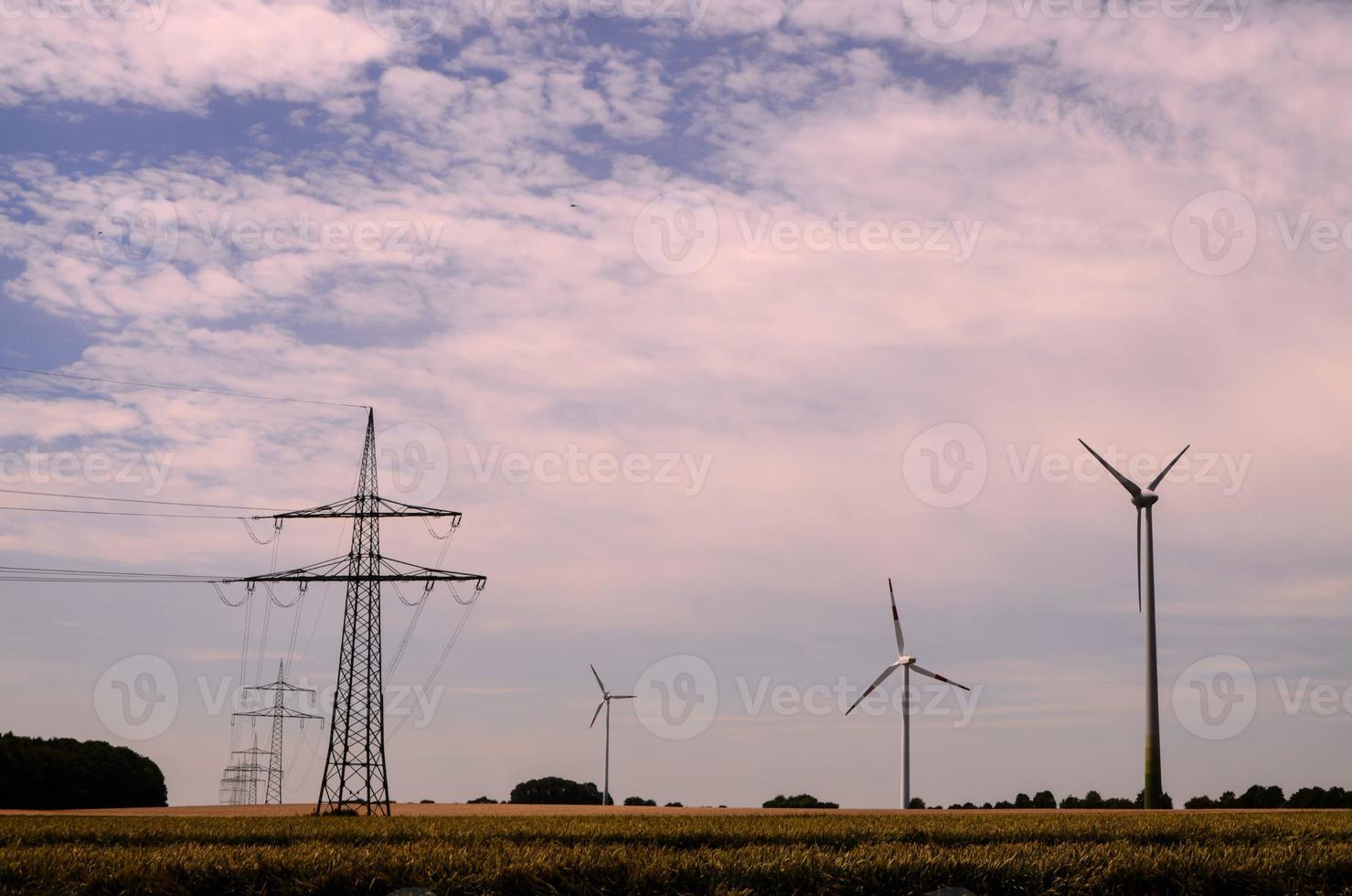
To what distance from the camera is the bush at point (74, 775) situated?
127688 millimetres

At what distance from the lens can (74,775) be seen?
444ft

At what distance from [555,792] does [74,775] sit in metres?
58.1

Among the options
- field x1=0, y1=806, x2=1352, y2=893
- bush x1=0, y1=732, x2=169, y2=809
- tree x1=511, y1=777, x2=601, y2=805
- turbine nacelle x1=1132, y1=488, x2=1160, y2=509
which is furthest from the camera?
tree x1=511, y1=777, x2=601, y2=805

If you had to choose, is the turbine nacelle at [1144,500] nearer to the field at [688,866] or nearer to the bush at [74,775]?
the field at [688,866]

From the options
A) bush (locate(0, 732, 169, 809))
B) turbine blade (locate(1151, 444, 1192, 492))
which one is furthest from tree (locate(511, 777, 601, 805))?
turbine blade (locate(1151, 444, 1192, 492))

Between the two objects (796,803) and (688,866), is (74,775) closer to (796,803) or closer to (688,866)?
(796,803)

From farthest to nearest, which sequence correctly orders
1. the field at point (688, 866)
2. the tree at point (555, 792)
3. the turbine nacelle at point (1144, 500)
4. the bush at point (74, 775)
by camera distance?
the tree at point (555, 792)
the bush at point (74, 775)
the turbine nacelle at point (1144, 500)
the field at point (688, 866)

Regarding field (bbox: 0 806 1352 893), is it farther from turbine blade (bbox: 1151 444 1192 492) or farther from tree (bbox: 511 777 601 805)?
tree (bbox: 511 777 601 805)

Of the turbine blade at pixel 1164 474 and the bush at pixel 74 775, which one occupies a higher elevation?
the turbine blade at pixel 1164 474

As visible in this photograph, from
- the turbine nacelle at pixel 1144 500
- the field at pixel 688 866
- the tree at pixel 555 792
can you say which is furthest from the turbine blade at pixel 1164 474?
the tree at pixel 555 792

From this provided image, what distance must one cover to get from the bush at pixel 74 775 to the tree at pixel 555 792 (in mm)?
42837

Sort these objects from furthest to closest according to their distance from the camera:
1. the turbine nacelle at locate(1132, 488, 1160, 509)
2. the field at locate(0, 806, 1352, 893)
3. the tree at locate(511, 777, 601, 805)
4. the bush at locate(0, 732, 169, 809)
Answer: the tree at locate(511, 777, 601, 805) → the bush at locate(0, 732, 169, 809) → the turbine nacelle at locate(1132, 488, 1160, 509) → the field at locate(0, 806, 1352, 893)

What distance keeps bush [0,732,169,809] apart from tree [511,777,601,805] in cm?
4284

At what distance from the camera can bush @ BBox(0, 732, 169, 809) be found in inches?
5027
